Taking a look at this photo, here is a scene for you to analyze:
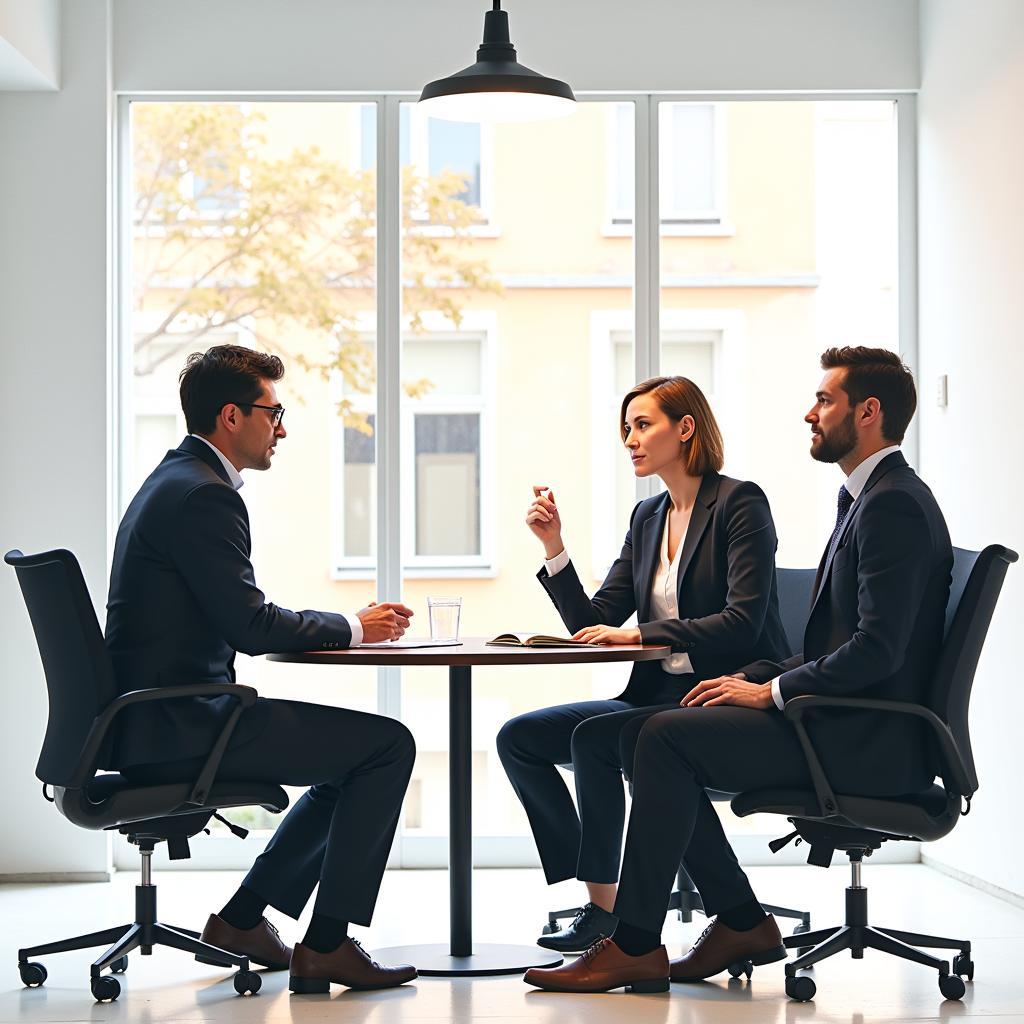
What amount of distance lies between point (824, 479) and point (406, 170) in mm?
1804

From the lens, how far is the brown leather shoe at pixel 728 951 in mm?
3414

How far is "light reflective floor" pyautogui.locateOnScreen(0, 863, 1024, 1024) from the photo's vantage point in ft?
10.5

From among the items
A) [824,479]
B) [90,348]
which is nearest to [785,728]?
[824,479]

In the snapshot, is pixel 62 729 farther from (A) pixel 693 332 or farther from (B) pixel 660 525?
(A) pixel 693 332

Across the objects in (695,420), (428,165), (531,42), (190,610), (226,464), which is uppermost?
(531,42)

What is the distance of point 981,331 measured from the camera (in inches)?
180

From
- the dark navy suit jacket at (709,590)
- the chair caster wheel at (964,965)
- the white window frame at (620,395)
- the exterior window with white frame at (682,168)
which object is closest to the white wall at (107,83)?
the exterior window with white frame at (682,168)

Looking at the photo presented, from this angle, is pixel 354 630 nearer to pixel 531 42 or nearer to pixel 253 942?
pixel 253 942

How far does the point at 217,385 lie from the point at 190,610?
0.56m

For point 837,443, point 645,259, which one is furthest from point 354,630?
point 645,259

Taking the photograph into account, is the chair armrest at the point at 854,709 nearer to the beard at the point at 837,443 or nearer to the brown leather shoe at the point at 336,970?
the beard at the point at 837,443

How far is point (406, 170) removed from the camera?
5055 mm

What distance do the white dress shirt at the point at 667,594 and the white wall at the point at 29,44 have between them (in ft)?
8.09

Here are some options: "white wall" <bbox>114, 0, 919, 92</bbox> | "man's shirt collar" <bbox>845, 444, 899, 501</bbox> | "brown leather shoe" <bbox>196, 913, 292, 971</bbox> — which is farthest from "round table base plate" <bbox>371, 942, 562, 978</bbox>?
"white wall" <bbox>114, 0, 919, 92</bbox>
